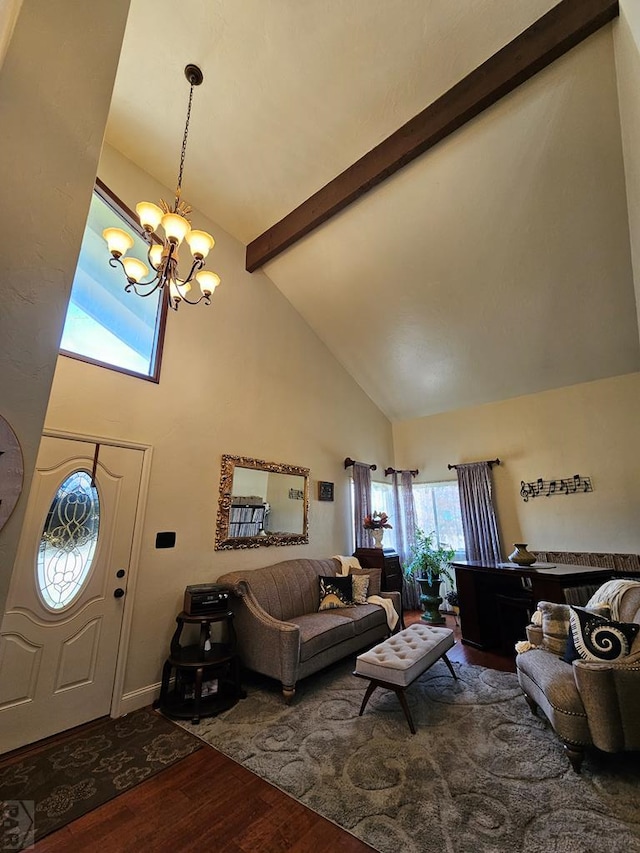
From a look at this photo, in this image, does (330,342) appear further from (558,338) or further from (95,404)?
(95,404)

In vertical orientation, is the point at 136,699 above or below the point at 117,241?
below

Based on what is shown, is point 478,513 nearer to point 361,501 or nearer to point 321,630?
point 361,501

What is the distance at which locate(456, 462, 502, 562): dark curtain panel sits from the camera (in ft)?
17.4

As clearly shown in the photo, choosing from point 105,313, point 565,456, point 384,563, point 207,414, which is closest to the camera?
point 105,313

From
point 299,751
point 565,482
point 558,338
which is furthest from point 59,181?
point 565,482

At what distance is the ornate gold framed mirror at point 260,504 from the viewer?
3.60m

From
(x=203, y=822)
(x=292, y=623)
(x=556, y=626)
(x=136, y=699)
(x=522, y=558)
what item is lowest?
(x=203, y=822)

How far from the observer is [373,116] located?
313cm

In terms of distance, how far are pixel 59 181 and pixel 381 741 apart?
3.39 meters

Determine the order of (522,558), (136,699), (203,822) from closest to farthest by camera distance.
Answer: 1. (203,822)
2. (136,699)
3. (522,558)

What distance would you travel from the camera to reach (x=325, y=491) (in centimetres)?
493

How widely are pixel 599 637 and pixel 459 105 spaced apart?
4081 mm

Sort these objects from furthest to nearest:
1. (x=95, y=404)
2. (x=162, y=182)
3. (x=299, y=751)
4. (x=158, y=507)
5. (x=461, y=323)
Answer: (x=461, y=323)
(x=162, y=182)
(x=158, y=507)
(x=95, y=404)
(x=299, y=751)

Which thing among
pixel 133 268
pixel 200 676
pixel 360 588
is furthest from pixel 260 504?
pixel 133 268
